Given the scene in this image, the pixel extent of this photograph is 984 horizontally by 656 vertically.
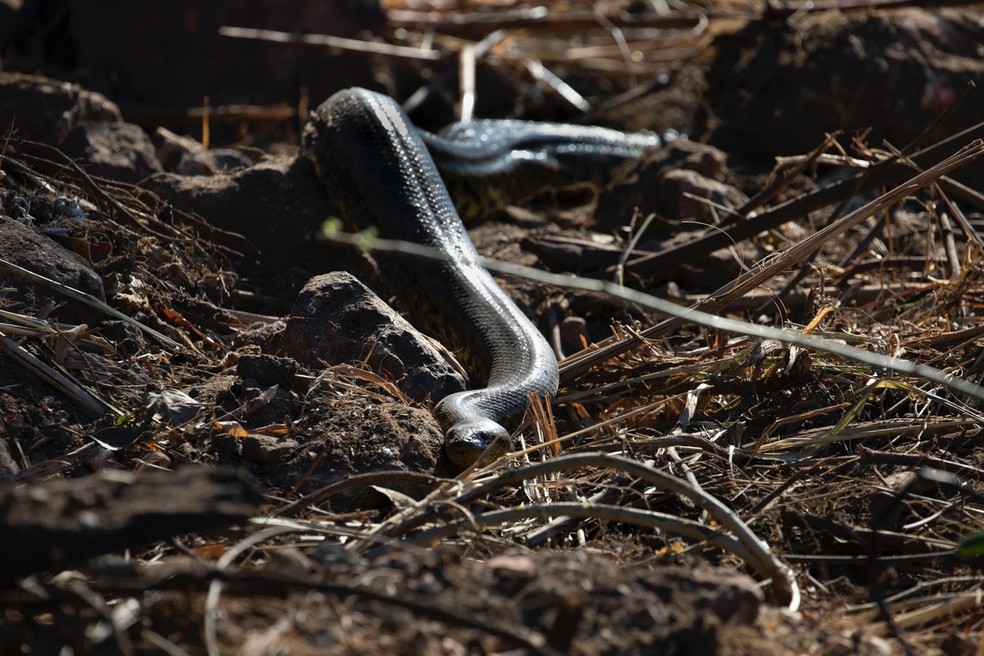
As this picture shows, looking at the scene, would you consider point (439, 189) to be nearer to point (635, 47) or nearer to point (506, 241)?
point (506, 241)

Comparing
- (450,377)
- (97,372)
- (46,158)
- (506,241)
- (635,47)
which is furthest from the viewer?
(635,47)

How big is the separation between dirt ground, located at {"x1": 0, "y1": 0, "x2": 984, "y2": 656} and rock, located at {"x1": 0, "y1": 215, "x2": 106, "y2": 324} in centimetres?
1

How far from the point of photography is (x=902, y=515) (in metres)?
3.69

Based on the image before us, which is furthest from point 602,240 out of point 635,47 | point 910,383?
point 635,47

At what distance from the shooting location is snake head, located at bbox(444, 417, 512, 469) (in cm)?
421

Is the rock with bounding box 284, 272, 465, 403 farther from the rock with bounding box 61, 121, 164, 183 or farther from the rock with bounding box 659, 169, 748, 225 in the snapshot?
the rock with bounding box 659, 169, 748, 225

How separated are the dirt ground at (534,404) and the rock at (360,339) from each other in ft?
0.04

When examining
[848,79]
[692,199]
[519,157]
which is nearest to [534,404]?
[692,199]

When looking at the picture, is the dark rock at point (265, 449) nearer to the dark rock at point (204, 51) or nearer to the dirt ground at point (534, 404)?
→ the dirt ground at point (534, 404)

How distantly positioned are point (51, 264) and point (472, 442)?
74.3 inches

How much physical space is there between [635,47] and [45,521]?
925 centimetres

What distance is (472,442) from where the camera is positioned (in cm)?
422

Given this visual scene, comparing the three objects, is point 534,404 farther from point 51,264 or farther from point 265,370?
point 51,264

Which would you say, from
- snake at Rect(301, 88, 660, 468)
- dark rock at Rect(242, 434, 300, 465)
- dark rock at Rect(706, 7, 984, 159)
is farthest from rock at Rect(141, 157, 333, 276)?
dark rock at Rect(706, 7, 984, 159)
